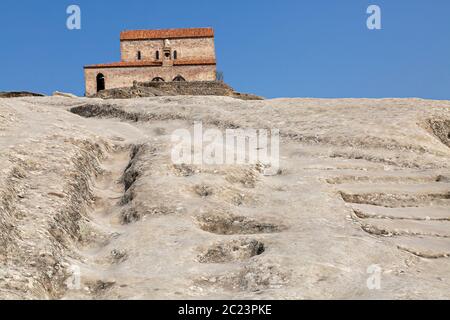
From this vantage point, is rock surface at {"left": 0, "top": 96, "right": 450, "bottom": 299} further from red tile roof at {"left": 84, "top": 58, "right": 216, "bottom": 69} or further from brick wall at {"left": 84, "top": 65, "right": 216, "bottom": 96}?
red tile roof at {"left": 84, "top": 58, "right": 216, "bottom": 69}

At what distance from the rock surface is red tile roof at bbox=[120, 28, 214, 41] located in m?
80.0

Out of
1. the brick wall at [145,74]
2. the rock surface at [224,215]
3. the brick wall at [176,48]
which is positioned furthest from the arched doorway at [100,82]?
the rock surface at [224,215]

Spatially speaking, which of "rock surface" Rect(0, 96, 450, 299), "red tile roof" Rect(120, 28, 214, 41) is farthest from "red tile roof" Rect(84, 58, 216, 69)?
"rock surface" Rect(0, 96, 450, 299)

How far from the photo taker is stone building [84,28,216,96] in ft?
321

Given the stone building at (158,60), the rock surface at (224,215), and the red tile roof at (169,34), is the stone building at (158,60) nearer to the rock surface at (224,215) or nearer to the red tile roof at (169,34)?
the red tile roof at (169,34)

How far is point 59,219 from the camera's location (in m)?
15.2

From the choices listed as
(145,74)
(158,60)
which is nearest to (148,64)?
(145,74)

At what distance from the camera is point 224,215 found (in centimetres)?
1666

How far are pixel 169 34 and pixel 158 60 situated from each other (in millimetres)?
7555

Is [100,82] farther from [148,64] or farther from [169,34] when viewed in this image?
[169,34]

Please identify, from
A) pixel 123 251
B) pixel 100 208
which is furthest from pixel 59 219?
pixel 100 208

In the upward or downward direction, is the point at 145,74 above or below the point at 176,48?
below

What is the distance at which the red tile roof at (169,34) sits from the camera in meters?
106
